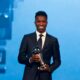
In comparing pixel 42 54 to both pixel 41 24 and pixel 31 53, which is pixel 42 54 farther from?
pixel 41 24

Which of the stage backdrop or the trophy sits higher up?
the stage backdrop

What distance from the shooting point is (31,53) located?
1783 millimetres

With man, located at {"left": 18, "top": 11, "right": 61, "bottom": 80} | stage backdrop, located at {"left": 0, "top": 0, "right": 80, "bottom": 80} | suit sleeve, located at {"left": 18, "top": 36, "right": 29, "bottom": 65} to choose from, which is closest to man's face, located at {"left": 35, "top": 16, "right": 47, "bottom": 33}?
man, located at {"left": 18, "top": 11, "right": 61, "bottom": 80}

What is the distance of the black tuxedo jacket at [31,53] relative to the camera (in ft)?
5.85

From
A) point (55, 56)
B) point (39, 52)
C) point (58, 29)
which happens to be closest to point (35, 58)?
point (39, 52)

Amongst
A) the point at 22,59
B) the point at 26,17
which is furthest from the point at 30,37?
the point at 26,17

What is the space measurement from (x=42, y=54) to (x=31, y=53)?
67 millimetres

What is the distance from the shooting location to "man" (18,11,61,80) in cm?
177

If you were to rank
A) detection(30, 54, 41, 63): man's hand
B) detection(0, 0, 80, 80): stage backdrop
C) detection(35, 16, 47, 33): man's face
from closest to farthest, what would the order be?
1. detection(30, 54, 41, 63): man's hand
2. detection(35, 16, 47, 33): man's face
3. detection(0, 0, 80, 80): stage backdrop

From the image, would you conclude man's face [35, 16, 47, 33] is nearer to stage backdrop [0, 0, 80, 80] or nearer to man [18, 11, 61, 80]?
man [18, 11, 61, 80]

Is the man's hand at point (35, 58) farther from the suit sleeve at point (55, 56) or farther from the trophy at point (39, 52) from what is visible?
the suit sleeve at point (55, 56)

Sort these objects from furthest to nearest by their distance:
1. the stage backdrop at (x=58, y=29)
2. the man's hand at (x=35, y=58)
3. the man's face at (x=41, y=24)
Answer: the stage backdrop at (x=58, y=29), the man's face at (x=41, y=24), the man's hand at (x=35, y=58)

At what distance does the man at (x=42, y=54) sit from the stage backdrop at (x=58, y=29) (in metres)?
0.55

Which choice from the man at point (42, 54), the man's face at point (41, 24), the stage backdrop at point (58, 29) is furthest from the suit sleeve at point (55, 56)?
the stage backdrop at point (58, 29)
